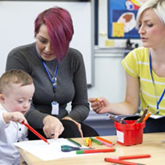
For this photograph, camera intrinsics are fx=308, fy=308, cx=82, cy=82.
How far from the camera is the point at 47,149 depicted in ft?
3.56

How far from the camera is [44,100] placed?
1.74 m

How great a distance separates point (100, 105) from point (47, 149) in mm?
532

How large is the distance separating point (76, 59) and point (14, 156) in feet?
2.31

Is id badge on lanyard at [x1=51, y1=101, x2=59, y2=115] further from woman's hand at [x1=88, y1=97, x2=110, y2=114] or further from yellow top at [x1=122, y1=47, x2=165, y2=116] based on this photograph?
yellow top at [x1=122, y1=47, x2=165, y2=116]

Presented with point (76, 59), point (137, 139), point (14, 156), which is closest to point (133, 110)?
point (76, 59)

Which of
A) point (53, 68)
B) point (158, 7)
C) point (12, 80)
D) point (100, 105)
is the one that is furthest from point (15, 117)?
point (158, 7)

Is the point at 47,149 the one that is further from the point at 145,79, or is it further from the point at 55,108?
the point at 145,79

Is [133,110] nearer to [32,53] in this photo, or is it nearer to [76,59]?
[76,59]

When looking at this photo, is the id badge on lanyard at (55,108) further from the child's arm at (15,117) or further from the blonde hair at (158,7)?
the blonde hair at (158,7)

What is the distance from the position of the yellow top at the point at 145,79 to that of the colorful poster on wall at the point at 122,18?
184 cm

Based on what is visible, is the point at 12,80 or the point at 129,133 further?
the point at 12,80

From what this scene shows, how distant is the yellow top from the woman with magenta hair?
318 mm

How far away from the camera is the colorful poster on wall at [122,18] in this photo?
3.49 m

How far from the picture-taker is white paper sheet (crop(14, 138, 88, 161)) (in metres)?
1.00
